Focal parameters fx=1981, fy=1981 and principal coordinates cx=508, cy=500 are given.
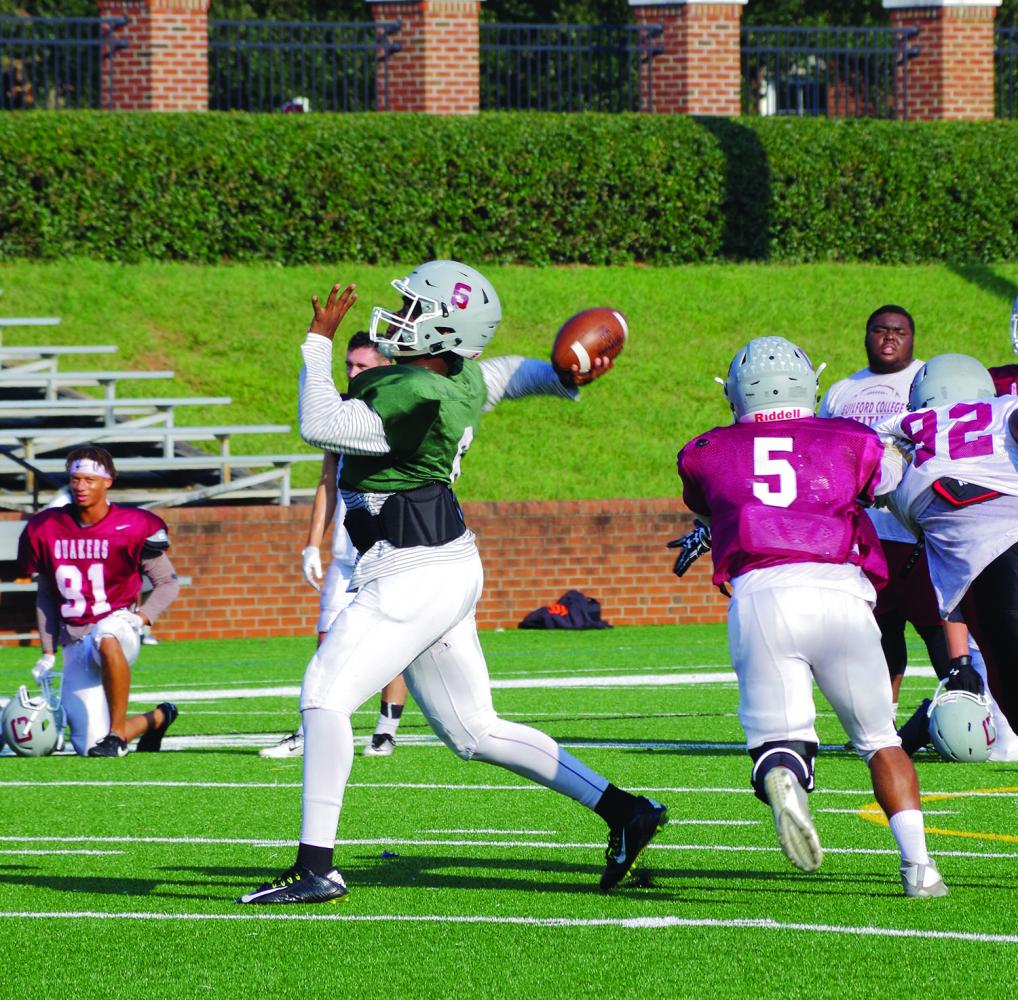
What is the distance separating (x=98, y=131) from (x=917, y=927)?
16.9 m

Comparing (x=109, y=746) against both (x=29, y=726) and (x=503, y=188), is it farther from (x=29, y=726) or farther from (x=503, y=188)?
(x=503, y=188)

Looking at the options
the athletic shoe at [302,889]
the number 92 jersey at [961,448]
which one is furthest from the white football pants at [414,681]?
the number 92 jersey at [961,448]

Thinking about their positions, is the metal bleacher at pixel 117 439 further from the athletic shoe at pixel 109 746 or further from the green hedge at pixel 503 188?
the athletic shoe at pixel 109 746

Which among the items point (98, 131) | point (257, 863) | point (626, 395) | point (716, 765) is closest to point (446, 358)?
point (257, 863)

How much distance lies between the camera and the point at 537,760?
626 cm

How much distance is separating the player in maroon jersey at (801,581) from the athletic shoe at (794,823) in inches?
2.6

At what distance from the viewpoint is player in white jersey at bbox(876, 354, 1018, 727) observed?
21.5 ft

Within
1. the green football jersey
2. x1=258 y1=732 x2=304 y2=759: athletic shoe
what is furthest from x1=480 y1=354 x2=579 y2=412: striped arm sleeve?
x1=258 y1=732 x2=304 y2=759: athletic shoe

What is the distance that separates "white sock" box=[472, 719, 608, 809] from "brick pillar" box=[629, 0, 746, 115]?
19025 mm

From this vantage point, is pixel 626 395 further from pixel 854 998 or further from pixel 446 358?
pixel 854 998

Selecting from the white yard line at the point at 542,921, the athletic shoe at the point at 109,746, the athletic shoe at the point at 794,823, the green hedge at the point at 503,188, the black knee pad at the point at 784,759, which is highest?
the green hedge at the point at 503,188

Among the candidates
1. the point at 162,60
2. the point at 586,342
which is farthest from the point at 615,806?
the point at 162,60

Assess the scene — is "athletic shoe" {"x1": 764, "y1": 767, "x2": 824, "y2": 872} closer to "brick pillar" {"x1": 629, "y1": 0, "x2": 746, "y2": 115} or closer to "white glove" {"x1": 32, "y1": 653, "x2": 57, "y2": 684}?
"white glove" {"x1": 32, "y1": 653, "x2": 57, "y2": 684}

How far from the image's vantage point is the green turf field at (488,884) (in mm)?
5141
